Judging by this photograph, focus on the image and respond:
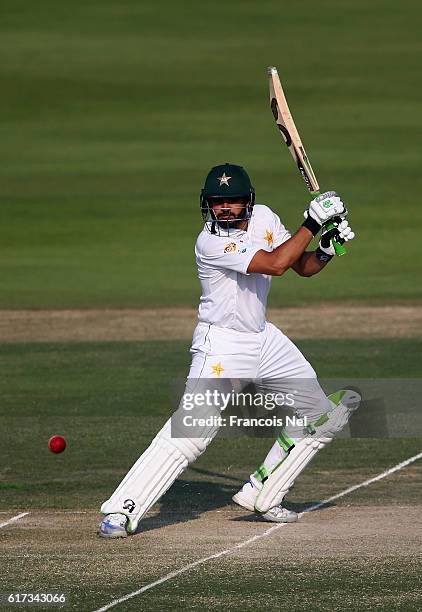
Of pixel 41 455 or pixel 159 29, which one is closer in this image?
pixel 41 455

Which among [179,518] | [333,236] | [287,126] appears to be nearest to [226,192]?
[333,236]

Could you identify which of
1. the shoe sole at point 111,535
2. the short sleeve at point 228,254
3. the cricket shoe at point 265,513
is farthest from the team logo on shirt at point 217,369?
the shoe sole at point 111,535

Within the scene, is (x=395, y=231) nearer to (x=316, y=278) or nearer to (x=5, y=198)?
(x=316, y=278)

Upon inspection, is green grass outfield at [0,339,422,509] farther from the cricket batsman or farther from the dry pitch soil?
the cricket batsman

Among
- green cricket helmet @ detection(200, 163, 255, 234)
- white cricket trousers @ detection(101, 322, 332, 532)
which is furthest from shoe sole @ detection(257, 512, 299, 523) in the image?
green cricket helmet @ detection(200, 163, 255, 234)

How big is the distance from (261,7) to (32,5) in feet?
26.5

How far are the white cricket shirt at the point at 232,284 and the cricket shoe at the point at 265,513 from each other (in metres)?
1.01

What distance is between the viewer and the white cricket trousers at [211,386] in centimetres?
764

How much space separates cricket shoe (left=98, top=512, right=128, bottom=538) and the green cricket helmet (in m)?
1.75

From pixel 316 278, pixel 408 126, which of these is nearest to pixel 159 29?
pixel 408 126

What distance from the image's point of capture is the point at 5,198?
31.6 m

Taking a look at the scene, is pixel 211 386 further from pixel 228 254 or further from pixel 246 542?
pixel 246 542

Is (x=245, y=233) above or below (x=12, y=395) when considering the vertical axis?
above

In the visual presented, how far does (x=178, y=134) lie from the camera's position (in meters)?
37.2
